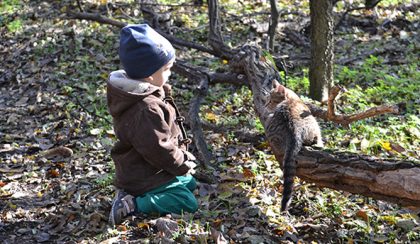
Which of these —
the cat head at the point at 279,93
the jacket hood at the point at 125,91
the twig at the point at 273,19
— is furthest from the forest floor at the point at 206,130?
the jacket hood at the point at 125,91

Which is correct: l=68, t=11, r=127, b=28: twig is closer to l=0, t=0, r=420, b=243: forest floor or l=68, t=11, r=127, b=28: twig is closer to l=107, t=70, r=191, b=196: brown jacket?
l=0, t=0, r=420, b=243: forest floor

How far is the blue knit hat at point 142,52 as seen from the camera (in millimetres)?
4906

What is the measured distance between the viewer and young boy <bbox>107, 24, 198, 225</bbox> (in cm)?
493

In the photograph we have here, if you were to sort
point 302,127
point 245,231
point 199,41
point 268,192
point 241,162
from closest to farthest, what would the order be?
point 245,231 < point 302,127 < point 268,192 < point 241,162 < point 199,41

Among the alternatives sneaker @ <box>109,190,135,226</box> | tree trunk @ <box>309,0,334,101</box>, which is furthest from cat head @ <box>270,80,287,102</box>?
tree trunk @ <box>309,0,334,101</box>

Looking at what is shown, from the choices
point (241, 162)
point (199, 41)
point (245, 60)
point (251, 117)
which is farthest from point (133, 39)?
point (199, 41)

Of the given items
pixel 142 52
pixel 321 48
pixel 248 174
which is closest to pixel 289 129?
pixel 248 174

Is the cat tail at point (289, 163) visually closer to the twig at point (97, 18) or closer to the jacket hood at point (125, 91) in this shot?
the jacket hood at point (125, 91)

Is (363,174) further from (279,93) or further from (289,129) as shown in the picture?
(279,93)

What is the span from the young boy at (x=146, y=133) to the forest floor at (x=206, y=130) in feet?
0.63

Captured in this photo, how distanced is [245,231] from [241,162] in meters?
1.61

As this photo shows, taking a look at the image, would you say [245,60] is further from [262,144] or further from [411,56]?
[411,56]

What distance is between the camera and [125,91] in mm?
4938

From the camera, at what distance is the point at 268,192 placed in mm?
5836
